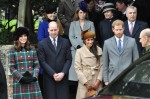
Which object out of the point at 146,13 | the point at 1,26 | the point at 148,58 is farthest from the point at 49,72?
the point at 1,26

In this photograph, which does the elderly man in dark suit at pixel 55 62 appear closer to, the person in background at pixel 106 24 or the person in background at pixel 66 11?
the person in background at pixel 106 24

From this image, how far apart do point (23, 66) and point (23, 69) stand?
0.05 metres

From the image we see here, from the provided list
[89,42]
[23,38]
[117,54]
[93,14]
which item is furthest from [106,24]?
[23,38]

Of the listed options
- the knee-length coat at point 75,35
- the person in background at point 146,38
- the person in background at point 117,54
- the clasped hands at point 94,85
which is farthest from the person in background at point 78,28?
the person in background at point 146,38

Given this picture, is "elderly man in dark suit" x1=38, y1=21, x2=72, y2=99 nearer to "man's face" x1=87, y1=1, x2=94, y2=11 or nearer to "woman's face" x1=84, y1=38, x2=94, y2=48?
"woman's face" x1=84, y1=38, x2=94, y2=48

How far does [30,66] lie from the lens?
7371mm

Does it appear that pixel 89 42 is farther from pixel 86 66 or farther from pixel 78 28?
pixel 78 28

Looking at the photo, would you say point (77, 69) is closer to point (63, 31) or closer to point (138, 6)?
point (63, 31)

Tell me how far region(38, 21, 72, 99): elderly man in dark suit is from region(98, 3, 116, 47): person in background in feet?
3.85

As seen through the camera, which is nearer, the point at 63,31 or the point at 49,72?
the point at 49,72

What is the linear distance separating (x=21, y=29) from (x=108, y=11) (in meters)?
2.27

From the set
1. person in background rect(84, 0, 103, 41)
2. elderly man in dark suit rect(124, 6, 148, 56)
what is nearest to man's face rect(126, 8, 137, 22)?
elderly man in dark suit rect(124, 6, 148, 56)

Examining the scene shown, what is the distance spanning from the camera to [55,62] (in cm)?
778

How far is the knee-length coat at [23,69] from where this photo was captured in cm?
730
